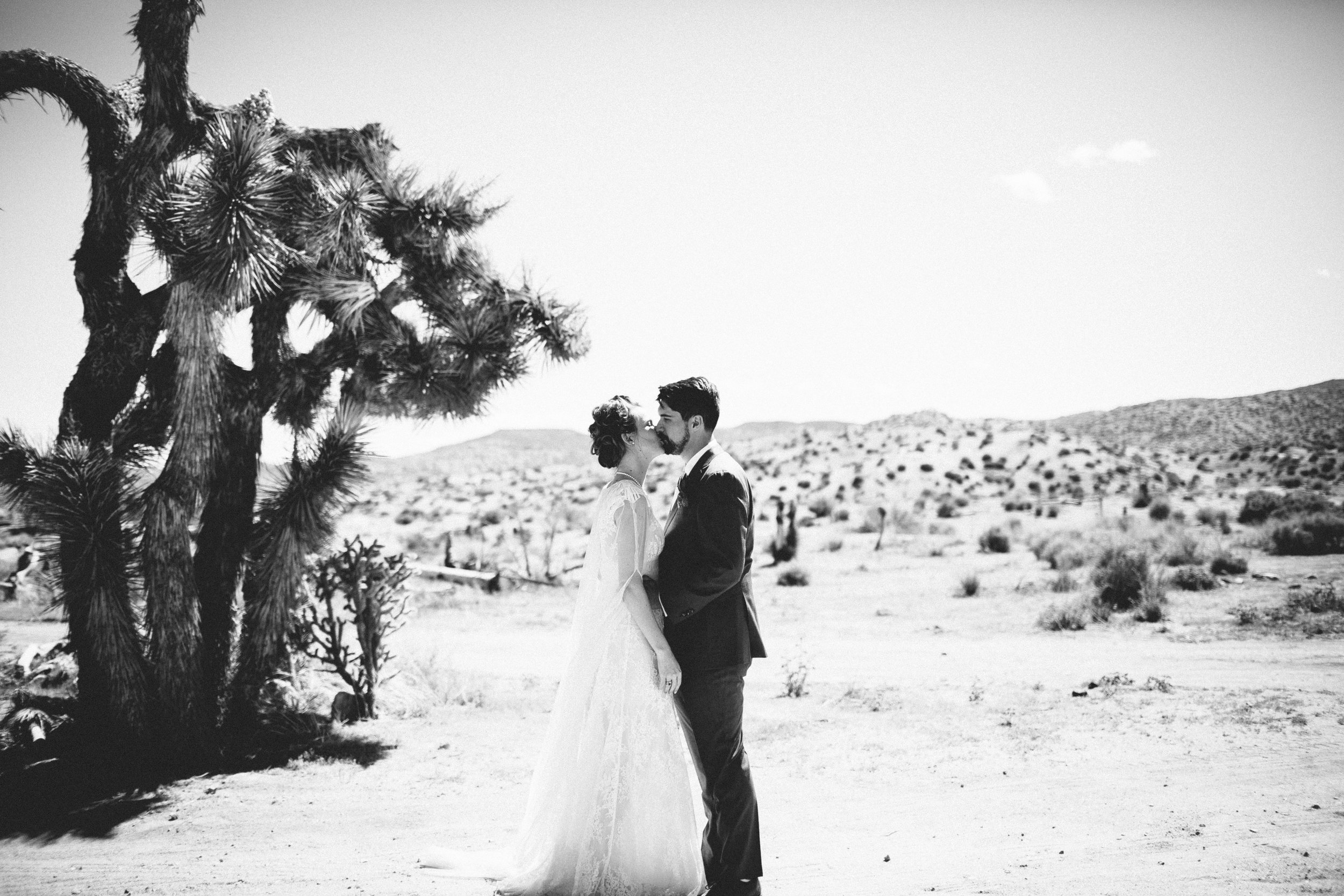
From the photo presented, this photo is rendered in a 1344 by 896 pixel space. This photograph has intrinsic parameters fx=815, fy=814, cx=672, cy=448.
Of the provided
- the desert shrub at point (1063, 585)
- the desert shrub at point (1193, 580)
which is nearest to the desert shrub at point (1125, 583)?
the desert shrub at point (1193, 580)

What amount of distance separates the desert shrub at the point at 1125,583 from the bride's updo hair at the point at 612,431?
1120 cm

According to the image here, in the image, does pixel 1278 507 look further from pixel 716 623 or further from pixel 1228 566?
pixel 716 623

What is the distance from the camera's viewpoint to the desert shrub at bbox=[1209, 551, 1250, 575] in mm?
14609

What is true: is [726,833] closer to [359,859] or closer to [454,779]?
[359,859]

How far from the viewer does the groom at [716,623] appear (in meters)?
3.70

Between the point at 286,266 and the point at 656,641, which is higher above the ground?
the point at 286,266

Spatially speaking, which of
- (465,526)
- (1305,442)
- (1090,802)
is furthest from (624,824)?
(1305,442)

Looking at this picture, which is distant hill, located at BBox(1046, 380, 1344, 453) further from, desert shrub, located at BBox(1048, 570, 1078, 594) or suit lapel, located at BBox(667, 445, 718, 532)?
suit lapel, located at BBox(667, 445, 718, 532)

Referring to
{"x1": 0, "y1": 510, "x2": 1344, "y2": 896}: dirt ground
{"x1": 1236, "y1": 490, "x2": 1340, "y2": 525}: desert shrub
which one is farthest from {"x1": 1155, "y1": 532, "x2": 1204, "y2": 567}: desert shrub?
{"x1": 1236, "y1": 490, "x2": 1340, "y2": 525}: desert shrub

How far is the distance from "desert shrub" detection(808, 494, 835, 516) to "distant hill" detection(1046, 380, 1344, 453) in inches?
1025

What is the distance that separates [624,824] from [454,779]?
2.81m

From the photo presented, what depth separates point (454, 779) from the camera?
6.14m

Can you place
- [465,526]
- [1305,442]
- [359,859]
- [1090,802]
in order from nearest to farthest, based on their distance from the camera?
[359,859] < [1090,802] < [465,526] < [1305,442]

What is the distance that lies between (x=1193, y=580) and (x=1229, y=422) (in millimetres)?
56091
